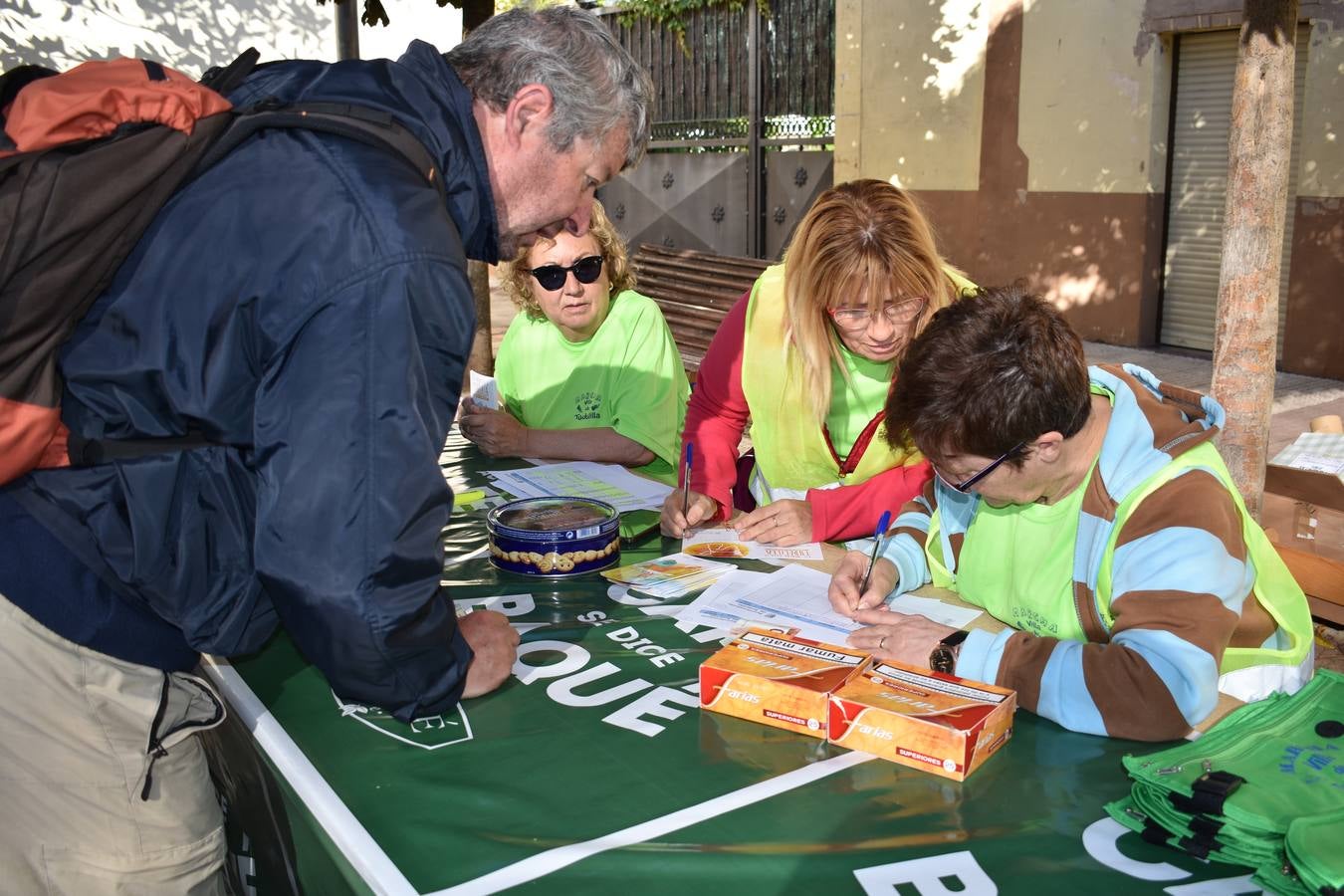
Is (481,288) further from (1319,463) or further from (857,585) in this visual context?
(857,585)

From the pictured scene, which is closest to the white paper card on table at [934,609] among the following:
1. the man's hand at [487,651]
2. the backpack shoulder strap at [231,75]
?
the man's hand at [487,651]

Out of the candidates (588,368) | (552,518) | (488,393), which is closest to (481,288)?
(488,393)

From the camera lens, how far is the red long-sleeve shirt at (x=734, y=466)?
2727 millimetres

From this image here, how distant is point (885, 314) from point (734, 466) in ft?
2.07

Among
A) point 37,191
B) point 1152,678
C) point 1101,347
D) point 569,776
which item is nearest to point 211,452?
point 37,191

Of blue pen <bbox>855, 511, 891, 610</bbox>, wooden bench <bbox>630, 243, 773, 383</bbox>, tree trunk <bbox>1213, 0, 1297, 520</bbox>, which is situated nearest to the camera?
blue pen <bbox>855, 511, 891, 610</bbox>

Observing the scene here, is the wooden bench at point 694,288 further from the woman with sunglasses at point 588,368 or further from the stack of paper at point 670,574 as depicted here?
the stack of paper at point 670,574

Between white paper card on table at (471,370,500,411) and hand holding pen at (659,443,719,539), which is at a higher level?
A: white paper card on table at (471,370,500,411)

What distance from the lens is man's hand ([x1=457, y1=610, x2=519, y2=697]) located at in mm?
1872

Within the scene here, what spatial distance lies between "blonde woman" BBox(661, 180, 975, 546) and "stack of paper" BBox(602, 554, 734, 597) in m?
0.20

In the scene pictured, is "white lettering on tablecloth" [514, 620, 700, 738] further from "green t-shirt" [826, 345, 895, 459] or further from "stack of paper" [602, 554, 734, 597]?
"green t-shirt" [826, 345, 895, 459]

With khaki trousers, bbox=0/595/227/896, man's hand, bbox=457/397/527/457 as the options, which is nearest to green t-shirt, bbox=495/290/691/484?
→ man's hand, bbox=457/397/527/457

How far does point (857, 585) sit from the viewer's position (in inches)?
89.0

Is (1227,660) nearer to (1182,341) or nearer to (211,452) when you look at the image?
(211,452)
